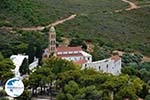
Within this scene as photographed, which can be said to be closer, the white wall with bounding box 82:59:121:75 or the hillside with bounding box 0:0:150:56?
the white wall with bounding box 82:59:121:75

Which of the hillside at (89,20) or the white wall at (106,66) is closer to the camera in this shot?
the white wall at (106,66)

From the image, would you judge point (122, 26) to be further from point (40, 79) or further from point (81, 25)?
point (40, 79)

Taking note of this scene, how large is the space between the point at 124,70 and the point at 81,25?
73.4 ft

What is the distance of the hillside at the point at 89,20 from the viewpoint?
5728cm

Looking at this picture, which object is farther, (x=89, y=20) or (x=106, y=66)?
(x=89, y=20)

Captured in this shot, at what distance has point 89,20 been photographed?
66.3 metres

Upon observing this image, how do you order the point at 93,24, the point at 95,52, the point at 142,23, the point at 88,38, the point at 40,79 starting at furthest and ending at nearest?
the point at 142,23, the point at 93,24, the point at 88,38, the point at 95,52, the point at 40,79

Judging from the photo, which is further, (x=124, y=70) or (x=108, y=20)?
(x=108, y=20)

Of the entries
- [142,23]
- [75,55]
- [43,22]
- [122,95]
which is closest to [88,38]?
[43,22]

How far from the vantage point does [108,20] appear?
68625 millimetres

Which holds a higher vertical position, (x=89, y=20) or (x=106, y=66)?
(x=106, y=66)

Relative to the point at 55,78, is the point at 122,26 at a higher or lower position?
lower

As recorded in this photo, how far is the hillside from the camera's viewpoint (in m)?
57.3

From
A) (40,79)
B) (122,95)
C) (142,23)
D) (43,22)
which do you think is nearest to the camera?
(122,95)
